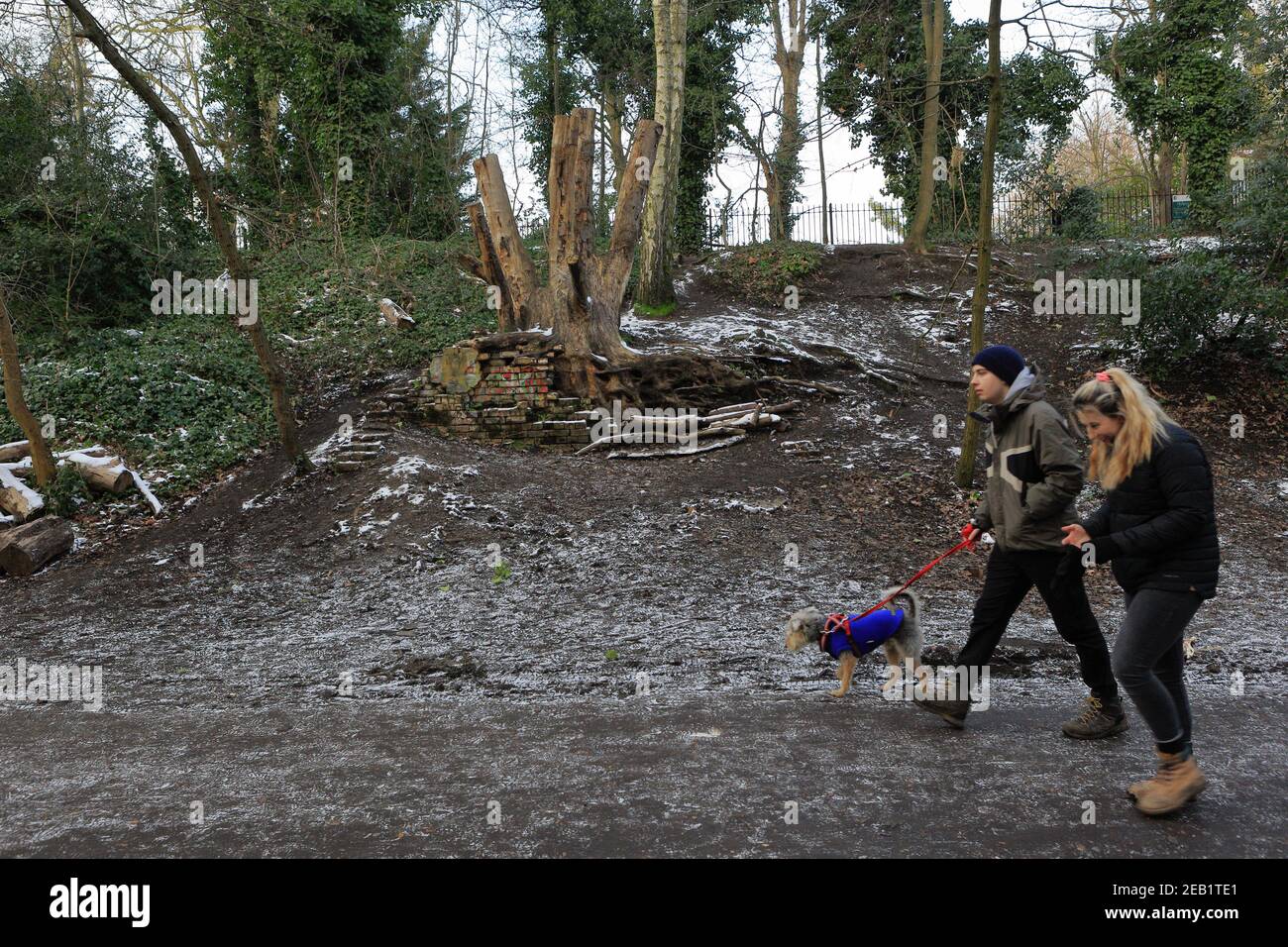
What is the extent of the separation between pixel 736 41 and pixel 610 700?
2561cm

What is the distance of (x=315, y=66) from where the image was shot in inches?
894

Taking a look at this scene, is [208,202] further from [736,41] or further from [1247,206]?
[736,41]

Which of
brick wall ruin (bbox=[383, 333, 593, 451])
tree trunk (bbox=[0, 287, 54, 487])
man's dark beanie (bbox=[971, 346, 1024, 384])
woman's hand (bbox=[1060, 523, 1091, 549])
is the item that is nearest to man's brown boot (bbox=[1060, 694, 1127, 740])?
woman's hand (bbox=[1060, 523, 1091, 549])

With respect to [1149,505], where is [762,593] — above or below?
below

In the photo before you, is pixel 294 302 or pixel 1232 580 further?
pixel 294 302

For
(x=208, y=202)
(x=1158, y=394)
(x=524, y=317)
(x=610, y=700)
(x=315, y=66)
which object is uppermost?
(x=315, y=66)

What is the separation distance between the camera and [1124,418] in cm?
395

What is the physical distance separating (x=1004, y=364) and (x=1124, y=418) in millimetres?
890

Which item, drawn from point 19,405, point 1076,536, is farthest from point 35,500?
point 1076,536

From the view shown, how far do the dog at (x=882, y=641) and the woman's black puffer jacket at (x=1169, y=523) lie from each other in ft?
5.19

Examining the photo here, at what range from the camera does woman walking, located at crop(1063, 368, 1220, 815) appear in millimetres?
3822

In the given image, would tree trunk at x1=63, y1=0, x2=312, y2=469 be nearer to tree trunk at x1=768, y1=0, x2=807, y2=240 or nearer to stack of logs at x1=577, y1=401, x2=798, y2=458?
stack of logs at x1=577, y1=401, x2=798, y2=458

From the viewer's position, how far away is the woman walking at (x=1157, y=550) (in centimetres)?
382
